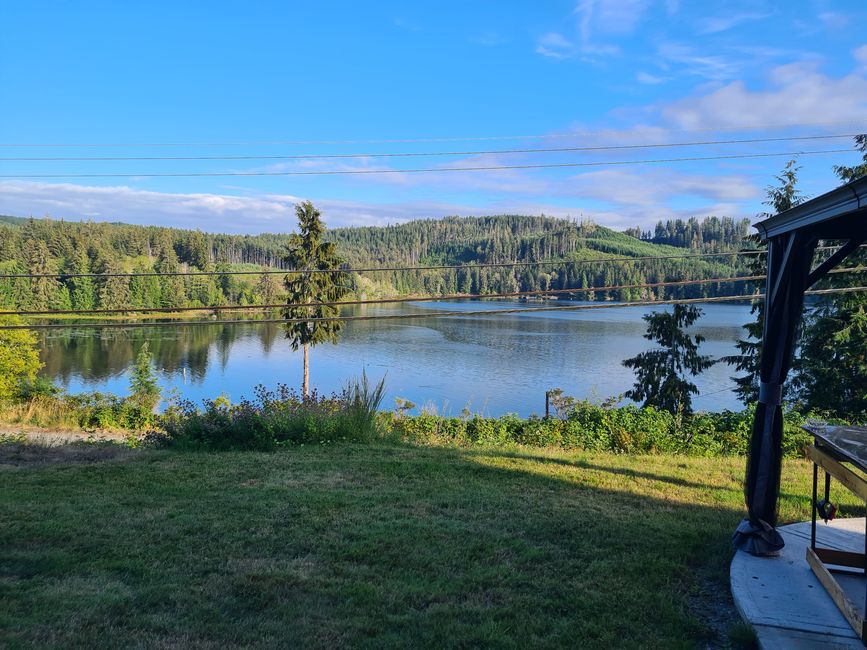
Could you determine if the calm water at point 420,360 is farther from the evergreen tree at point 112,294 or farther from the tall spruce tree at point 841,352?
the tall spruce tree at point 841,352

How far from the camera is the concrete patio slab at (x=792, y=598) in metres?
3.30

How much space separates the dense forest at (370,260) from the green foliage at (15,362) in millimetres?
3067

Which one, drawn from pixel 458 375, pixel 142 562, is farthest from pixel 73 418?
pixel 458 375

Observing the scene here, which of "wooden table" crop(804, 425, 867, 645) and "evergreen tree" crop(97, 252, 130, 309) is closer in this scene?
"wooden table" crop(804, 425, 867, 645)

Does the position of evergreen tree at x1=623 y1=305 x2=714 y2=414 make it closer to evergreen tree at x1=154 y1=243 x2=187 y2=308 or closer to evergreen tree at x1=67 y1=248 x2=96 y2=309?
evergreen tree at x1=154 y1=243 x2=187 y2=308

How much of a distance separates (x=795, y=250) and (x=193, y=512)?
5257 mm

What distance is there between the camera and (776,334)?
451cm

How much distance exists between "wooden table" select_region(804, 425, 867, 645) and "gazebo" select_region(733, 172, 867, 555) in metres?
0.28

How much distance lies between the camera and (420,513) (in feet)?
17.8

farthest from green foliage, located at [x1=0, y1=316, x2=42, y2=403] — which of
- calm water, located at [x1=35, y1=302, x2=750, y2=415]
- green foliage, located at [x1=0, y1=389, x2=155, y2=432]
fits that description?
green foliage, located at [x1=0, y1=389, x2=155, y2=432]

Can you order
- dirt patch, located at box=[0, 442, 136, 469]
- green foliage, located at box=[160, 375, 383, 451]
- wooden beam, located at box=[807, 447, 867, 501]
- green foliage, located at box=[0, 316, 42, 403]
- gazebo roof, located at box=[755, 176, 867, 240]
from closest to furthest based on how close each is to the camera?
gazebo roof, located at box=[755, 176, 867, 240] < wooden beam, located at box=[807, 447, 867, 501] < dirt patch, located at box=[0, 442, 136, 469] < green foliage, located at box=[160, 375, 383, 451] < green foliage, located at box=[0, 316, 42, 403]

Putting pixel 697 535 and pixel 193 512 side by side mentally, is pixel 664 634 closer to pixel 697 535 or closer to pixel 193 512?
pixel 697 535

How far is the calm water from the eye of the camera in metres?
29.9

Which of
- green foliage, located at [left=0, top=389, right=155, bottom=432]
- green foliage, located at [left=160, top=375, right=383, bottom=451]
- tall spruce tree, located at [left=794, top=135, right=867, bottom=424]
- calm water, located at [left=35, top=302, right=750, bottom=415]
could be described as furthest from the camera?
calm water, located at [left=35, top=302, right=750, bottom=415]
